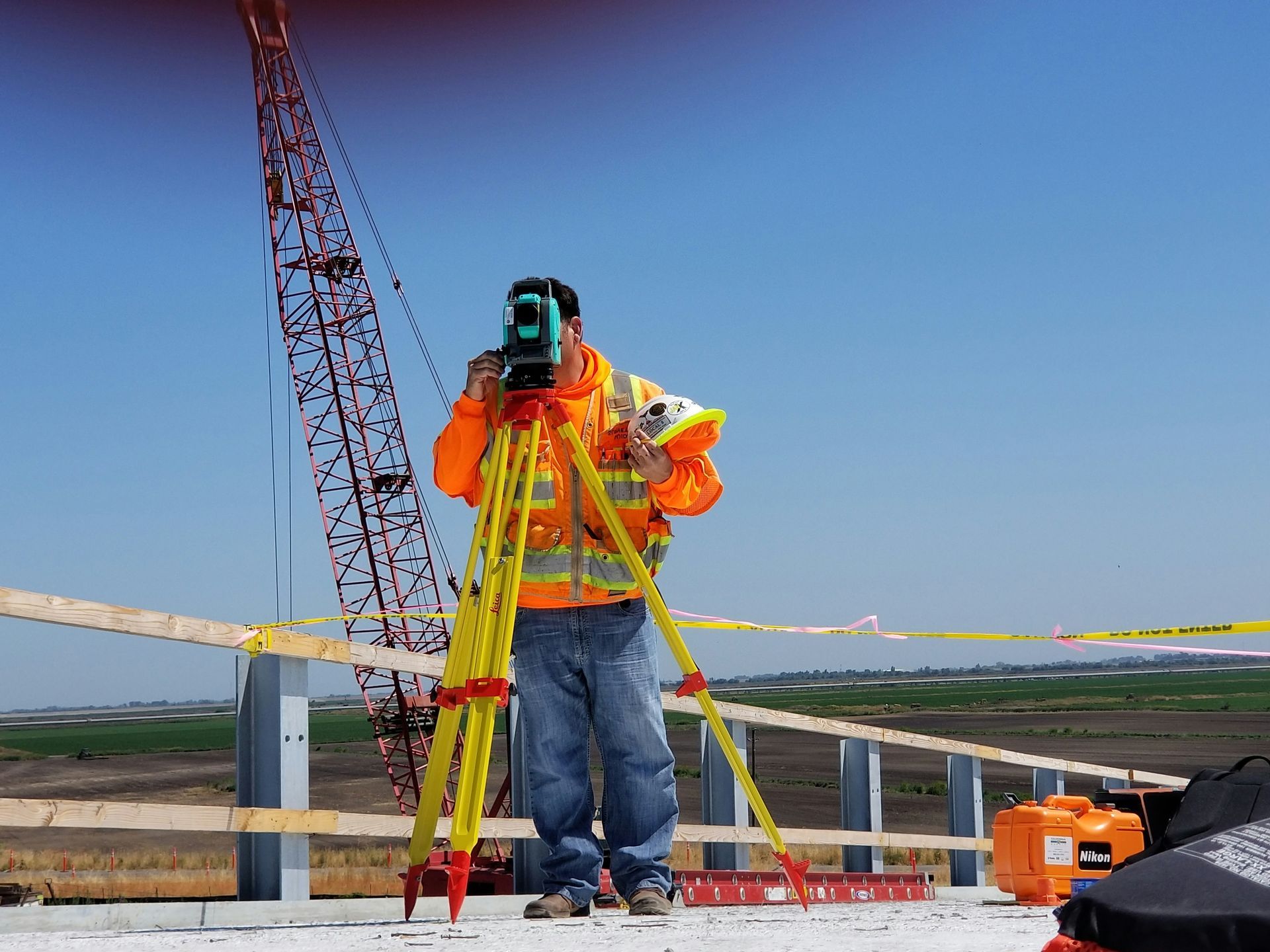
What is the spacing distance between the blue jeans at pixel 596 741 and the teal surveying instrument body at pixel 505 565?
20cm

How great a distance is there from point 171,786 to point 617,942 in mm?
51702

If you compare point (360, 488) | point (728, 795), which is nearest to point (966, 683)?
point (360, 488)

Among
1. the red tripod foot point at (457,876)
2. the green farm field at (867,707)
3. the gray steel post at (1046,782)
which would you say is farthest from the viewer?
the green farm field at (867,707)

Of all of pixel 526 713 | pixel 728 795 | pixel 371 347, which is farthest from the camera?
pixel 371 347

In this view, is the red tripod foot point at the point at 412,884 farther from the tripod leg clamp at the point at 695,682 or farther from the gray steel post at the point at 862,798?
the gray steel post at the point at 862,798

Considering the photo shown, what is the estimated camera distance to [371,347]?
2795 cm

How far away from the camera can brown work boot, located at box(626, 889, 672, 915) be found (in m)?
3.19

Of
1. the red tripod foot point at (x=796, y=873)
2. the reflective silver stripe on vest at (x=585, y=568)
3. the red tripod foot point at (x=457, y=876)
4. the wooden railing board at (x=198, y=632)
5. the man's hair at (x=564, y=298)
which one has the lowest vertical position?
the red tripod foot point at (x=796, y=873)

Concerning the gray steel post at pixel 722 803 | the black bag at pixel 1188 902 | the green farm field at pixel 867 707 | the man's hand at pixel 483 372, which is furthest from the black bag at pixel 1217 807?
the green farm field at pixel 867 707

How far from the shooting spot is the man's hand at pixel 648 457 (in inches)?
126

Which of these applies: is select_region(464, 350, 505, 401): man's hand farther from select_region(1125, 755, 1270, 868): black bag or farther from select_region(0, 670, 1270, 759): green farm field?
select_region(0, 670, 1270, 759): green farm field

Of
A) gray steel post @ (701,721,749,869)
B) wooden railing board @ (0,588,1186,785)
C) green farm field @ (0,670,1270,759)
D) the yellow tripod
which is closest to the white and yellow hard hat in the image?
the yellow tripod

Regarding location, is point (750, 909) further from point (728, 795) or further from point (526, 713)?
point (728, 795)

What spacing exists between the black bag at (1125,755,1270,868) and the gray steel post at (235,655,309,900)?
2.20 metres
